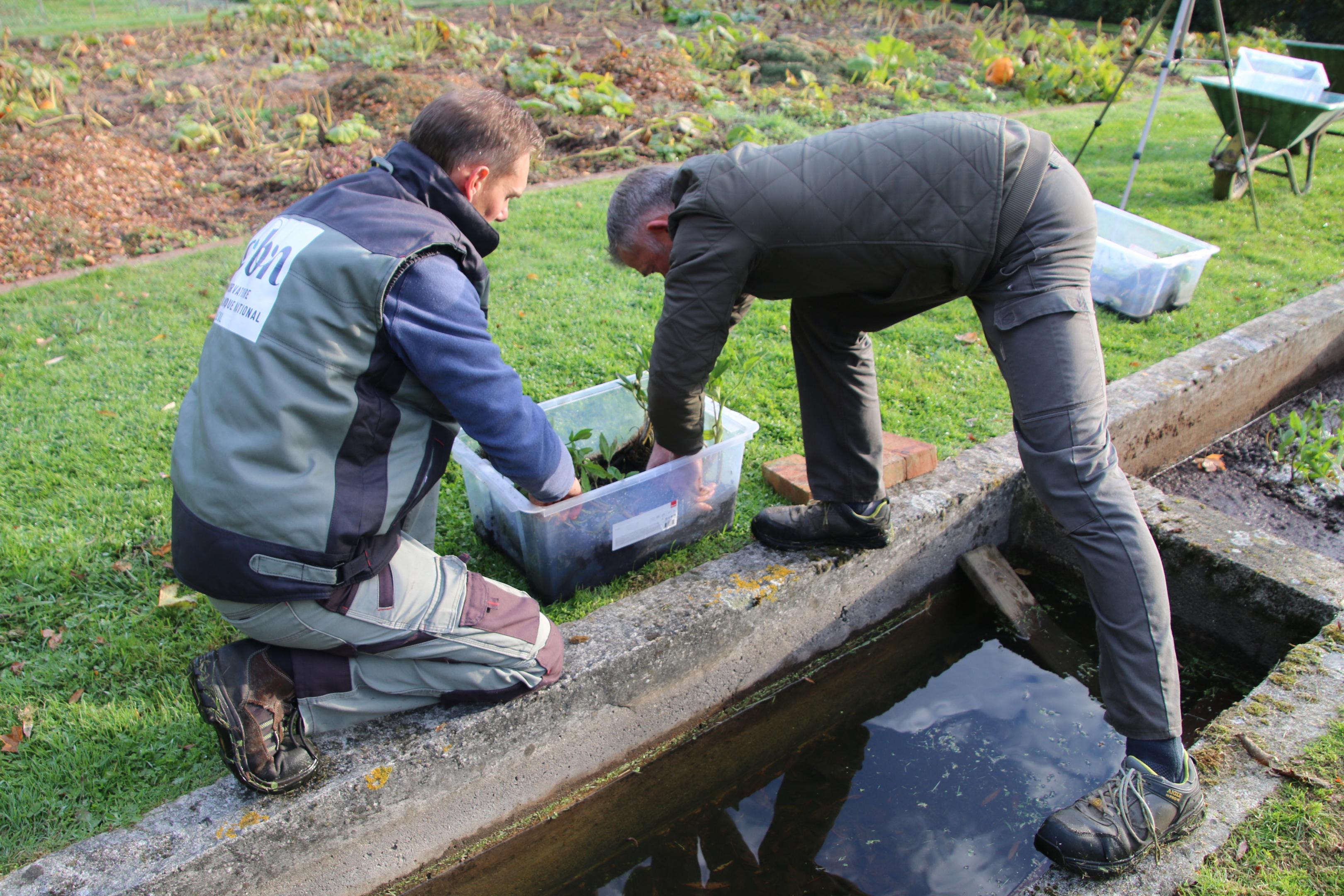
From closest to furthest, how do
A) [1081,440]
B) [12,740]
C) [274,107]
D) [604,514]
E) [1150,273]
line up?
[1081,440], [12,740], [604,514], [1150,273], [274,107]

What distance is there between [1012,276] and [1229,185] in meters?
5.72

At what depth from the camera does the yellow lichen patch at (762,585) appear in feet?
8.25

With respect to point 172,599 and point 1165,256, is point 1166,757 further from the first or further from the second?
point 1165,256

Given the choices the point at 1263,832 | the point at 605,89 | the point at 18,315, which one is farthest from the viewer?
the point at 605,89

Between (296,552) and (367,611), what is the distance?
238mm

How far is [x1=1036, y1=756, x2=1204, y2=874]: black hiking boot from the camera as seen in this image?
1874 mm

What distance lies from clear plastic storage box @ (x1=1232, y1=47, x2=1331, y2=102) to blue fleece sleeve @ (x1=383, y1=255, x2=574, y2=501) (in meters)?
7.22

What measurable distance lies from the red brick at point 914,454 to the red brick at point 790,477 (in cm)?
31

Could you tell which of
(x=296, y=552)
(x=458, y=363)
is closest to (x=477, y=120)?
(x=458, y=363)

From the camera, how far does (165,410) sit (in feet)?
11.9

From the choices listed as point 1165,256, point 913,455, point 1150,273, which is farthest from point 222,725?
point 1165,256

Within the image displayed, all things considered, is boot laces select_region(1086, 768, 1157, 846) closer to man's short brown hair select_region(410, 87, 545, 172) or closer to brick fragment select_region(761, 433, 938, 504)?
brick fragment select_region(761, 433, 938, 504)

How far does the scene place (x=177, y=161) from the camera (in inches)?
284

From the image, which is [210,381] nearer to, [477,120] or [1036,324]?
[477,120]
